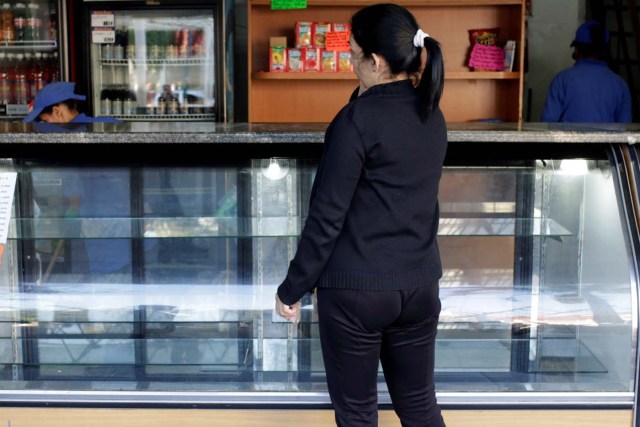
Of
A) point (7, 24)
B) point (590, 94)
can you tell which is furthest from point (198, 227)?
point (7, 24)

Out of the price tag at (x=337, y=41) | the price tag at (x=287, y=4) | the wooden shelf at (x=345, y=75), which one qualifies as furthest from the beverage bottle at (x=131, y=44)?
the price tag at (x=337, y=41)

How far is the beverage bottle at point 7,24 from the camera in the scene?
19.4ft

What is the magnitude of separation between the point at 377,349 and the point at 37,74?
4614mm

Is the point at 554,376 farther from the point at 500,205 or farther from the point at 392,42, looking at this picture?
the point at 392,42

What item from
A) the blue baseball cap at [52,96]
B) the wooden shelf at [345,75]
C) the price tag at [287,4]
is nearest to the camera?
the blue baseball cap at [52,96]

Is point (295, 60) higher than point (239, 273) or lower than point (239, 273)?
higher

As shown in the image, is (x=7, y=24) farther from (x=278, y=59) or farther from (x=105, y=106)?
(x=278, y=59)

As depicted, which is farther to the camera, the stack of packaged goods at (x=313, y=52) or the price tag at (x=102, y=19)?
the price tag at (x=102, y=19)

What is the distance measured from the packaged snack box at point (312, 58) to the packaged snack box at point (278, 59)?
0.44 feet

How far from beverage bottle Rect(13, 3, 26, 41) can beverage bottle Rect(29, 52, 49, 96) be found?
0.61ft

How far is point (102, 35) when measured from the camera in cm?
567

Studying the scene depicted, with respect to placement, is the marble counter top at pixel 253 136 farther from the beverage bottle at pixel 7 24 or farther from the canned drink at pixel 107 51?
the beverage bottle at pixel 7 24

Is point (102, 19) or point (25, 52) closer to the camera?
point (102, 19)

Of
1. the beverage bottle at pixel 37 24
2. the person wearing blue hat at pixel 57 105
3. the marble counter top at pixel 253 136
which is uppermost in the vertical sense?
the beverage bottle at pixel 37 24
